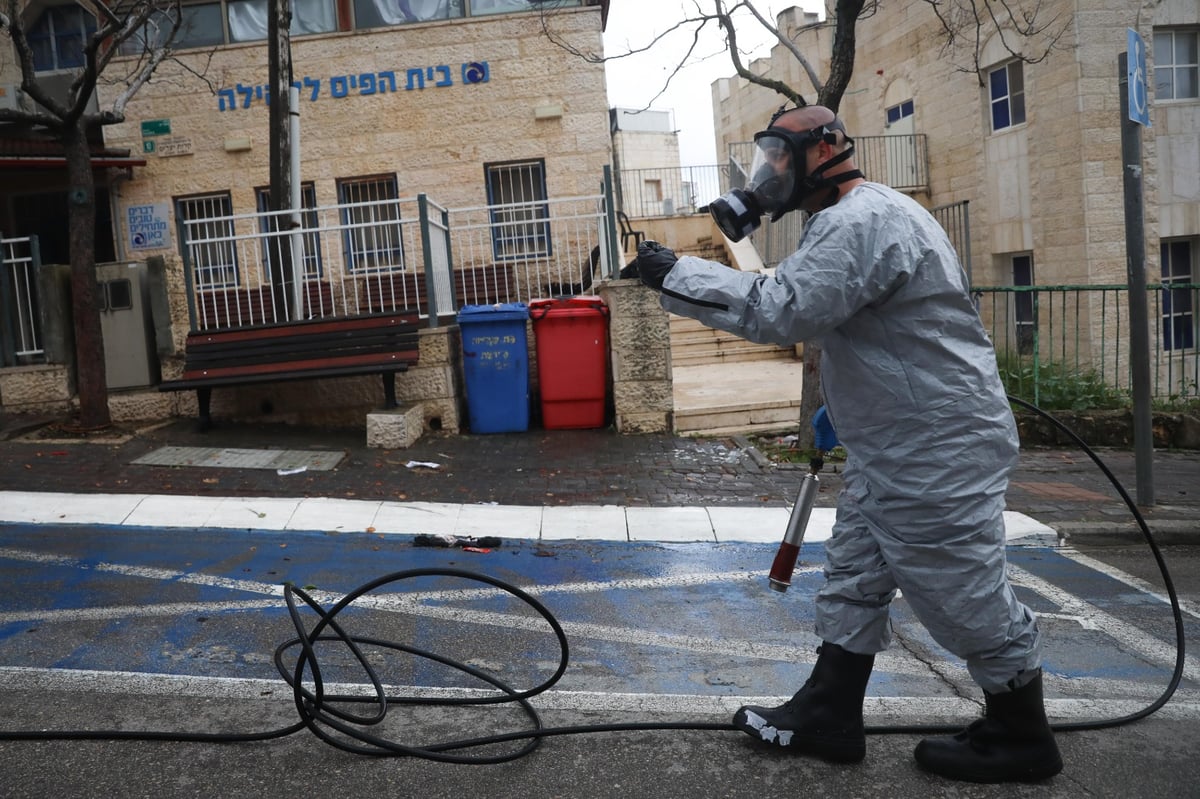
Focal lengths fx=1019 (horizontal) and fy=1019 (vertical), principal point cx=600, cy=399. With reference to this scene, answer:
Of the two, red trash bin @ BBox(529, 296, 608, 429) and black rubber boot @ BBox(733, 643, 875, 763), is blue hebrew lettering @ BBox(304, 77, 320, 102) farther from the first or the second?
black rubber boot @ BBox(733, 643, 875, 763)

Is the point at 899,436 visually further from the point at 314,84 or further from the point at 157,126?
the point at 157,126

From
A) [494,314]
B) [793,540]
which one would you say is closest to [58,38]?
[494,314]

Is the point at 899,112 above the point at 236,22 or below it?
below

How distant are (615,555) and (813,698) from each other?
295 cm

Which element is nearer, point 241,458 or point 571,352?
point 241,458

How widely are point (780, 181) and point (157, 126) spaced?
14.3m

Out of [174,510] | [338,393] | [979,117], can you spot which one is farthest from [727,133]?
[174,510]

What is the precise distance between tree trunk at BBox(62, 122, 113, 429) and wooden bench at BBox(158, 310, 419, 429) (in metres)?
0.59

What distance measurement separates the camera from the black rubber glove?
302 cm

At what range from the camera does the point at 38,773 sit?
3016mm

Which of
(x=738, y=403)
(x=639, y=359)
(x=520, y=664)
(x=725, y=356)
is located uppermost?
(x=639, y=359)

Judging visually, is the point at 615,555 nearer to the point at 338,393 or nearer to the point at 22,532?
the point at 22,532

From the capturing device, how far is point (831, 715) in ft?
10.0

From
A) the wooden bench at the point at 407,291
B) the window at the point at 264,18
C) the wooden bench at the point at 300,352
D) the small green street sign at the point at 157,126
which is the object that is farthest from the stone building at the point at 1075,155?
the small green street sign at the point at 157,126
